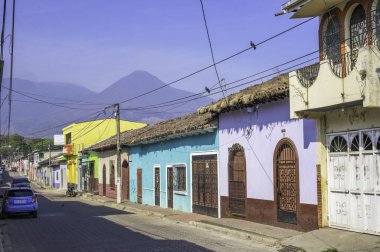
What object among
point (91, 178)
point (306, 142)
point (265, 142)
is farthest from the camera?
point (91, 178)

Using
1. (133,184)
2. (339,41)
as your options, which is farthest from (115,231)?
(133,184)

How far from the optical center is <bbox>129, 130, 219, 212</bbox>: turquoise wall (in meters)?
21.8

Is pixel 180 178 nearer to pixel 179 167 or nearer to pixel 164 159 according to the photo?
pixel 179 167

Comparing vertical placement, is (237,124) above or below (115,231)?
above

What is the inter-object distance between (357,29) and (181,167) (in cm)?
1330

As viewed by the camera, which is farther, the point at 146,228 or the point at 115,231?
the point at 146,228

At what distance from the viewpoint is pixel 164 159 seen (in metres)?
26.4

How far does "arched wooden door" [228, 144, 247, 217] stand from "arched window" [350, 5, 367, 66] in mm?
6756

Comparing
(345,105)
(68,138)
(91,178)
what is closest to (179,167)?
(345,105)

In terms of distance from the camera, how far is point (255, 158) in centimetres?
1709

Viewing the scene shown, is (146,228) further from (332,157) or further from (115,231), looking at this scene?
(332,157)

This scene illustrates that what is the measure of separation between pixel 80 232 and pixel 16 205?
6.85 metres

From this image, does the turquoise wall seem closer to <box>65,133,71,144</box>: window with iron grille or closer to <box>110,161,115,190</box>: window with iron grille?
<box>110,161,115,190</box>: window with iron grille

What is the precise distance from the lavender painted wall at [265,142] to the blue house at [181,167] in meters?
1.07
